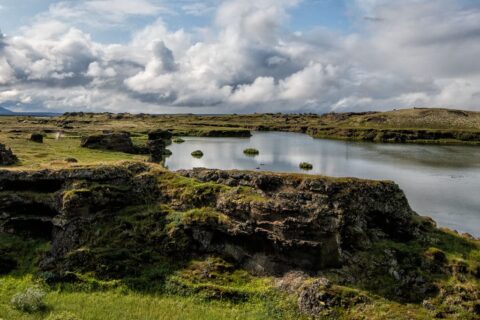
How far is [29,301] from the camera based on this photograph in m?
22.9

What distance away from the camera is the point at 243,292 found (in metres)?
26.0

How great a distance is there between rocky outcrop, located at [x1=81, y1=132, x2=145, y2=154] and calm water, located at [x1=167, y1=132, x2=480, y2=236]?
951 centimetres

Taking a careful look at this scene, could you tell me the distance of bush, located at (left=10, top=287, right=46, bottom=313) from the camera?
22812 millimetres

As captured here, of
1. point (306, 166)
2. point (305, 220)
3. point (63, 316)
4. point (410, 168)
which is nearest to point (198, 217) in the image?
point (305, 220)

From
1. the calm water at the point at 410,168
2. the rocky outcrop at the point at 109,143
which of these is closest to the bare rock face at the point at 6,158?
the calm water at the point at 410,168

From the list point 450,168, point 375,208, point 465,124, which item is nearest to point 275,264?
point 375,208

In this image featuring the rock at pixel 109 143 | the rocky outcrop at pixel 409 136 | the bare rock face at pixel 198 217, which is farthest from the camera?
the rocky outcrop at pixel 409 136

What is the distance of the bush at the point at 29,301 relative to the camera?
22812 mm

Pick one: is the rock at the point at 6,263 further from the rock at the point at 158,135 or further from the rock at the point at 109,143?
the rock at the point at 158,135

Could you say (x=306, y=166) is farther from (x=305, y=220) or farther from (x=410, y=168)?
(x=305, y=220)

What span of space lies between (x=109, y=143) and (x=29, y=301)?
62670mm

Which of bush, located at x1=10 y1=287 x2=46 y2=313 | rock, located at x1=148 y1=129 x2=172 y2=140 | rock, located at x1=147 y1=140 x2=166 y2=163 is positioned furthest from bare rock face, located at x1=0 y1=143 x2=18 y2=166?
rock, located at x1=148 y1=129 x2=172 y2=140

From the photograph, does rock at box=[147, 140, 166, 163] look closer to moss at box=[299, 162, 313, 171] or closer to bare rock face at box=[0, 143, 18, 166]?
moss at box=[299, 162, 313, 171]

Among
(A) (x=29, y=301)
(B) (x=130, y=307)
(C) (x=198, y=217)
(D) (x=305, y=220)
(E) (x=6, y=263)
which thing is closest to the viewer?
(A) (x=29, y=301)
